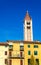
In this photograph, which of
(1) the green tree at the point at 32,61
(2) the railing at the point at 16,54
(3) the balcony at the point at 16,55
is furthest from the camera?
(2) the railing at the point at 16,54

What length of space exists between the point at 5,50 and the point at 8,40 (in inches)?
178

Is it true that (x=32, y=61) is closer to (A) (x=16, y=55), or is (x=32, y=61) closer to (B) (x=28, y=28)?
(A) (x=16, y=55)

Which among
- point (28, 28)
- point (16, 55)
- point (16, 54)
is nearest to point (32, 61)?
point (16, 55)

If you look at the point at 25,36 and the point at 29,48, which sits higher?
the point at 25,36

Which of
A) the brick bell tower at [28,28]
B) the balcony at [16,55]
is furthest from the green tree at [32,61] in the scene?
the brick bell tower at [28,28]

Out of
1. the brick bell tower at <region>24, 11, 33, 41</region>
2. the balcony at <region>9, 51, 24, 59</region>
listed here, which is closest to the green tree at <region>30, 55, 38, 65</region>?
the balcony at <region>9, 51, 24, 59</region>

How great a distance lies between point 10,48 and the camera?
83438 mm

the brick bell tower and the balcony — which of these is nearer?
the balcony

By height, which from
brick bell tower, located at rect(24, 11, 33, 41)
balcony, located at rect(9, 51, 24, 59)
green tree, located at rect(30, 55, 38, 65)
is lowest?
green tree, located at rect(30, 55, 38, 65)

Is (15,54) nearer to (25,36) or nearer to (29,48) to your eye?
(29,48)

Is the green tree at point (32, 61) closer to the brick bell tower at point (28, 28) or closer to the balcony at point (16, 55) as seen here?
the balcony at point (16, 55)

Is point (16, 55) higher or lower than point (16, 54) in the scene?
lower

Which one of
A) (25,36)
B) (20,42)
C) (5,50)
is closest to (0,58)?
(5,50)

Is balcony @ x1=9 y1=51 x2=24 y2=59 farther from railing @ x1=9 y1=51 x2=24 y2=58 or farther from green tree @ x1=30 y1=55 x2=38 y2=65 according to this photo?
green tree @ x1=30 y1=55 x2=38 y2=65
